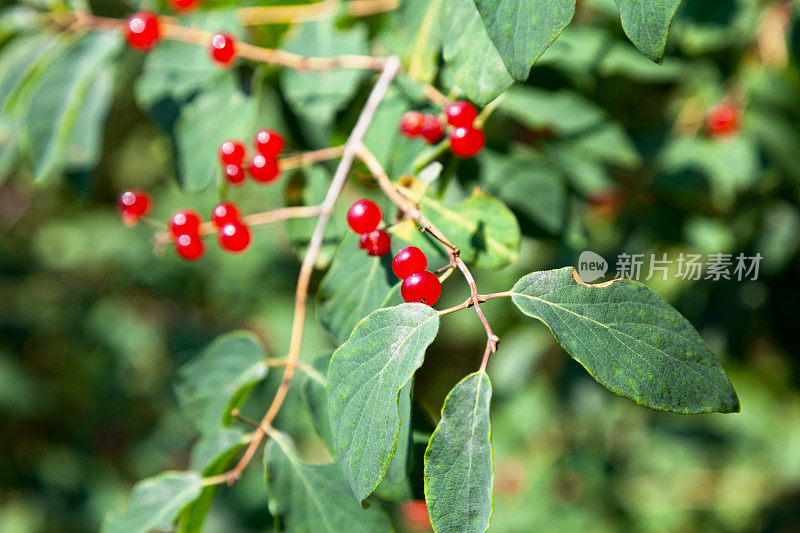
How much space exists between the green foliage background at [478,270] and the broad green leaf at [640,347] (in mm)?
317

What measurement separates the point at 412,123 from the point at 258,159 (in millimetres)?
284

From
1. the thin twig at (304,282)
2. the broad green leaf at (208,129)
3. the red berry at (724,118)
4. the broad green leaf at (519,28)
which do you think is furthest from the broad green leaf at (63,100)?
the red berry at (724,118)

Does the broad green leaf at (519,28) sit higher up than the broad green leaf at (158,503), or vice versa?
the broad green leaf at (519,28)

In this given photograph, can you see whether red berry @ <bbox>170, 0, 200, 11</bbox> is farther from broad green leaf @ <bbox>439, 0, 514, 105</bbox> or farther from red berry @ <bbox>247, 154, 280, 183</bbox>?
broad green leaf @ <bbox>439, 0, 514, 105</bbox>

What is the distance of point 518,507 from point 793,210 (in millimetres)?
1561

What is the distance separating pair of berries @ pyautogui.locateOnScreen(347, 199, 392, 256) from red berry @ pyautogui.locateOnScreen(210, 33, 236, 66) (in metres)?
0.56

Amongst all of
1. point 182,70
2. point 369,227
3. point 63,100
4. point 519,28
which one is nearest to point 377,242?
point 369,227

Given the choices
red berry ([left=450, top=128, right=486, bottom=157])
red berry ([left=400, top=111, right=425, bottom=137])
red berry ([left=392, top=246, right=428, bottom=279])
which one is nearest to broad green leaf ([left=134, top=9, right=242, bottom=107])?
red berry ([left=400, top=111, right=425, bottom=137])

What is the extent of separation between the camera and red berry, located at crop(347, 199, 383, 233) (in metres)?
0.90

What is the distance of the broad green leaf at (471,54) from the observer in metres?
0.81

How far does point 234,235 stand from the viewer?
1.10 m

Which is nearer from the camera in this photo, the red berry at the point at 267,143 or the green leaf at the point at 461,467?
the green leaf at the point at 461,467

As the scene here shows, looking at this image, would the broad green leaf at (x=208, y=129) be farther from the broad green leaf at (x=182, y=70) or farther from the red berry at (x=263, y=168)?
the red berry at (x=263, y=168)

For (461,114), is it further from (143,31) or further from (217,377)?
(143,31)
